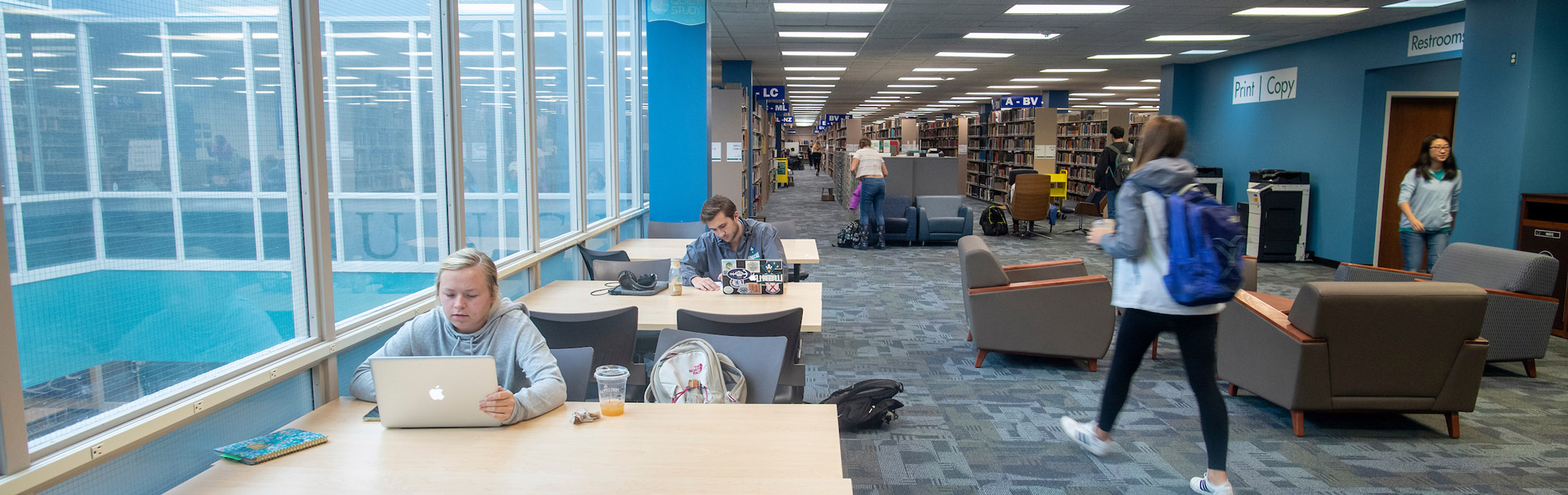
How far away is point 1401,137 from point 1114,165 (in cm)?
329

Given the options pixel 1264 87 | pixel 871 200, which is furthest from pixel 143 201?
pixel 1264 87

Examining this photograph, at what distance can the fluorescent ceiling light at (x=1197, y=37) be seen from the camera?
980cm

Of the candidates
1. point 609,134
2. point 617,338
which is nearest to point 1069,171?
point 609,134

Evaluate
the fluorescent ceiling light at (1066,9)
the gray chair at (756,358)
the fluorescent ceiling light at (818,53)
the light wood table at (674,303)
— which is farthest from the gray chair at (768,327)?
the fluorescent ceiling light at (818,53)

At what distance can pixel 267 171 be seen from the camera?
249cm

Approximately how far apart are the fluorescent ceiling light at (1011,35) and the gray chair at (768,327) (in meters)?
7.45

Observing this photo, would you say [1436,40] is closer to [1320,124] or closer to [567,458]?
[1320,124]

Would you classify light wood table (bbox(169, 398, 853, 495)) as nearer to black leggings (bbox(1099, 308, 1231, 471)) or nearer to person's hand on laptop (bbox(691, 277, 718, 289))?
black leggings (bbox(1099, 308, 1231, 471))

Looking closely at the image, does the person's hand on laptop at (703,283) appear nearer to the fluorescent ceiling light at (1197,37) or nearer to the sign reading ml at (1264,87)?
the fluorescent ceiling light at (1197,37)

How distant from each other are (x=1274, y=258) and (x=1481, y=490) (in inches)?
287

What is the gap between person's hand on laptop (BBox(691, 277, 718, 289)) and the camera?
418cm

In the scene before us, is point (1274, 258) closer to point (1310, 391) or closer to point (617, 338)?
point (1310, 391)

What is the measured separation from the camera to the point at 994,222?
1234cm

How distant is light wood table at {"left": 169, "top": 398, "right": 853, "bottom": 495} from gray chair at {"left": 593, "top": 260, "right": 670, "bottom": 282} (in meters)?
2.27
